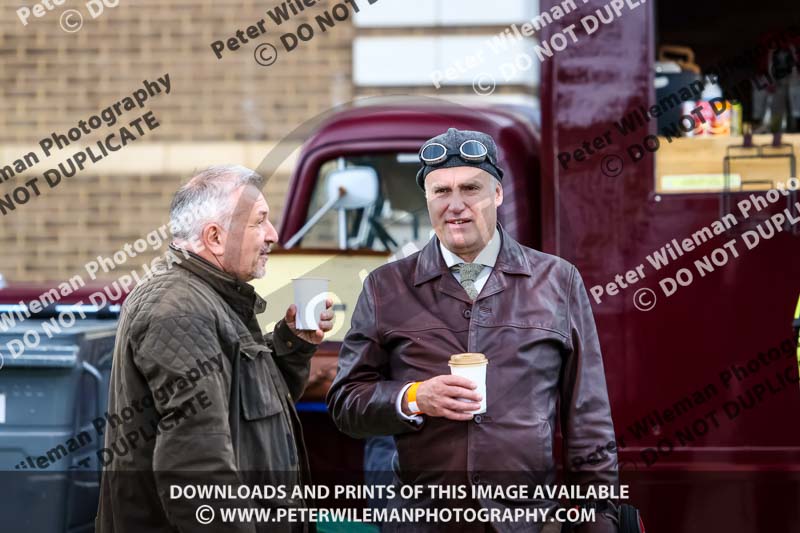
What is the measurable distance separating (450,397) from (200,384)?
0.57m

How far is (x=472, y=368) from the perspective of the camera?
7.06 ft

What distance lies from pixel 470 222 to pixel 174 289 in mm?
741

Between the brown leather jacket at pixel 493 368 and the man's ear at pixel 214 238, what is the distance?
398 millimetres

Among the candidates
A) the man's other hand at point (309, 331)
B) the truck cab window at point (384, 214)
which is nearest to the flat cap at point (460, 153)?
the man's other hand at point (309, 331)

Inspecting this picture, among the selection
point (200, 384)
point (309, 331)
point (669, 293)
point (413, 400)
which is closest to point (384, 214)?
point (669, 293)

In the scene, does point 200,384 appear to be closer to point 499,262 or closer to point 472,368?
point 472,368

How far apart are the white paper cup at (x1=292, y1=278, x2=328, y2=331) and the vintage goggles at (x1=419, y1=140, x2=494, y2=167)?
455 mm

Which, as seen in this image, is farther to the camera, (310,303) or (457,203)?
(310,303)

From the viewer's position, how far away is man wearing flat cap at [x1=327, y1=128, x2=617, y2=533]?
7.46 feet

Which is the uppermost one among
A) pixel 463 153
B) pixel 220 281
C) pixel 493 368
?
pixel 463 153

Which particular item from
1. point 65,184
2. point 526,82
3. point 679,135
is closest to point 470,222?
point 679,135

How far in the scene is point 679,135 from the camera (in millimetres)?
3168

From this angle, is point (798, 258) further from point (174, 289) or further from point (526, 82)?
point (526, 82)

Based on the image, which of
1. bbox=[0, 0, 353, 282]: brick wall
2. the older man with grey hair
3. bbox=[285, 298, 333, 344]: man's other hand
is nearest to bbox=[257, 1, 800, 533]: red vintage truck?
bbox=[285, 298, 333, 344]: man's other hand
